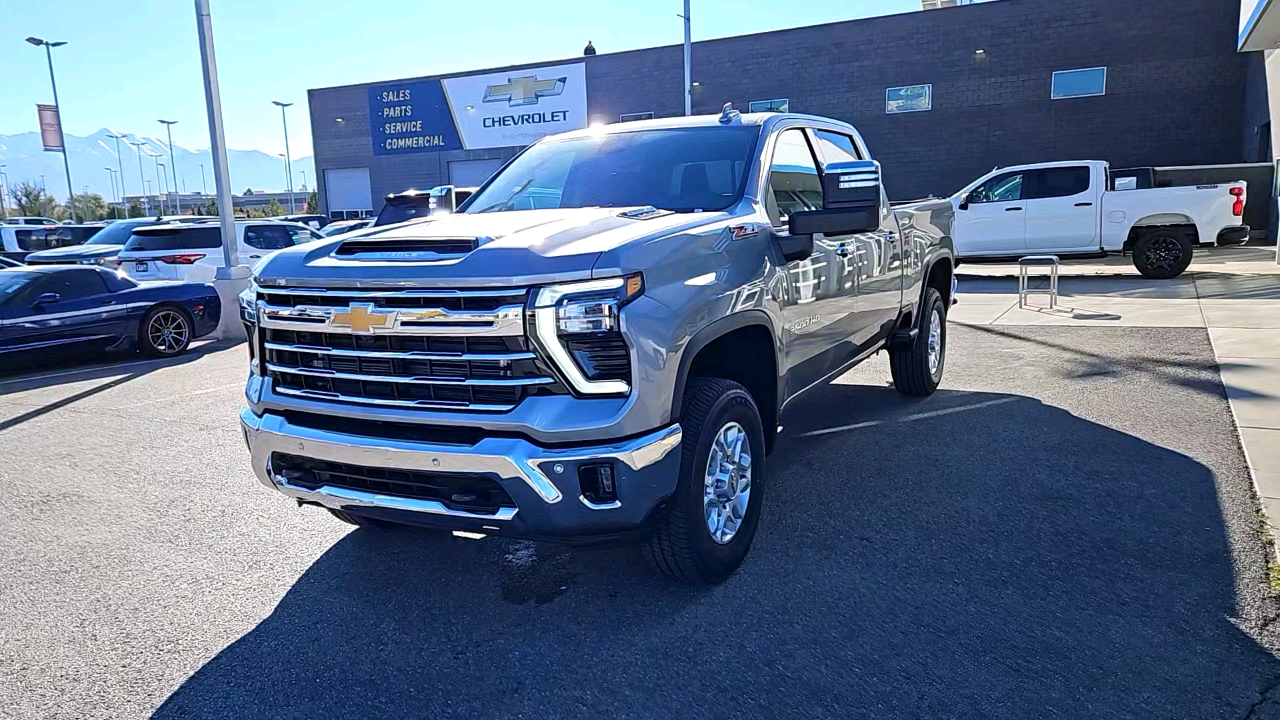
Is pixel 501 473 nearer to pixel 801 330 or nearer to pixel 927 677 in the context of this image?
pixel 927 677

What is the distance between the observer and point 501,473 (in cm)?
304

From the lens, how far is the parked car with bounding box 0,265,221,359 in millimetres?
9508

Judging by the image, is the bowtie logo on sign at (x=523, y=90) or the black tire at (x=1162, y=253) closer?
the black tire at (x=1162, y=253)

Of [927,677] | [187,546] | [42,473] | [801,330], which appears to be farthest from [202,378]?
[927,677]

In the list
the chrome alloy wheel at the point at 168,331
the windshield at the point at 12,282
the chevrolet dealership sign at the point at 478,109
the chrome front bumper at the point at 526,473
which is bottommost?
the chrome alloy wheel at the point at 168,331

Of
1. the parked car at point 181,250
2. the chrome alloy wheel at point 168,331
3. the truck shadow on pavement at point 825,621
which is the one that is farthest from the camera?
the parked car at point 181,250

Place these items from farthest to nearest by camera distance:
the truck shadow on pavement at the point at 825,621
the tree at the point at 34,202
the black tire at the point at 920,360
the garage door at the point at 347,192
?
1. the tree at the point at 34,202
2. the garage door at the point at 347,192
3. the black tire at the point at 920,360
4. the truck shadow on pavement at the point at 825,621

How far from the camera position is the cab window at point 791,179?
174 inches

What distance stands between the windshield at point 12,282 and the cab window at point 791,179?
8.86m

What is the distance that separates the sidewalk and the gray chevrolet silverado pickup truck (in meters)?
2.53

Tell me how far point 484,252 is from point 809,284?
187 cm

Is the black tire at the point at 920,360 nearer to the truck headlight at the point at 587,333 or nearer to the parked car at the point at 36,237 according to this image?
the truck headlight at the point at 587,333

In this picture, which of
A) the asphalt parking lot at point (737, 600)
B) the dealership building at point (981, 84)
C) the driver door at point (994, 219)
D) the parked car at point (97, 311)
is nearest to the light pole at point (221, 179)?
the parked car at point (97, 311)

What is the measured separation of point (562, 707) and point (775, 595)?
111 cm
